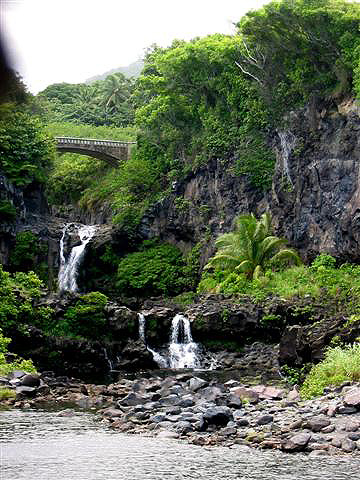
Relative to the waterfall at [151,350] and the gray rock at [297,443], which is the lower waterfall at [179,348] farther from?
the gray rock at [297,443]

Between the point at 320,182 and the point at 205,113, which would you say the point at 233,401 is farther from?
the point at 205,113

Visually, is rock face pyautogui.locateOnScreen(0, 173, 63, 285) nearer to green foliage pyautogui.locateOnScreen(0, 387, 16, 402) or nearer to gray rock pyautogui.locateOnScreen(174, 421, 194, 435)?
green foliage pyautogui.locateOnScreen(0, 387, 16, 402)

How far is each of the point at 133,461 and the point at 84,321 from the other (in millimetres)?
19951

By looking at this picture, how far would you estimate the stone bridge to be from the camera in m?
54.8

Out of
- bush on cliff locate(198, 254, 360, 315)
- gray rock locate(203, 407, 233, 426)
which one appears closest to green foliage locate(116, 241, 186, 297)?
bush on cliff locate(198, 254, 360, 315)

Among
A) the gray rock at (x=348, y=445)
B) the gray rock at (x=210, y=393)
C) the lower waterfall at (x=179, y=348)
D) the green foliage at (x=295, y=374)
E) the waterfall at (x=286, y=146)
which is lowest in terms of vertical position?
the lower waterfall at (x=179, y=348)

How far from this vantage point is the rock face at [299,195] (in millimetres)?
33469

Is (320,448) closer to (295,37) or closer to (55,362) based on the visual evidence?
(55,362)

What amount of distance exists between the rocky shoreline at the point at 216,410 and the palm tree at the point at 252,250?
49.6 feet

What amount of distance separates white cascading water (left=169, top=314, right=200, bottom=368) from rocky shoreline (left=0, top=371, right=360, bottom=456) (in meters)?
9.21

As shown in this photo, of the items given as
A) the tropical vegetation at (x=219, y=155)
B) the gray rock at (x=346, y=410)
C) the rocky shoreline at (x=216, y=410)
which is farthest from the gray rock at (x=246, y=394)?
the tropical vegetation at (x=219, y=155)

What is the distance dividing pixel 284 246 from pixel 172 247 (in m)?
9.79

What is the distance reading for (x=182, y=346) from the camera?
30844 mm

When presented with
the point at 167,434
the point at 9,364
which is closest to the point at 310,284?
the point at 9,364
